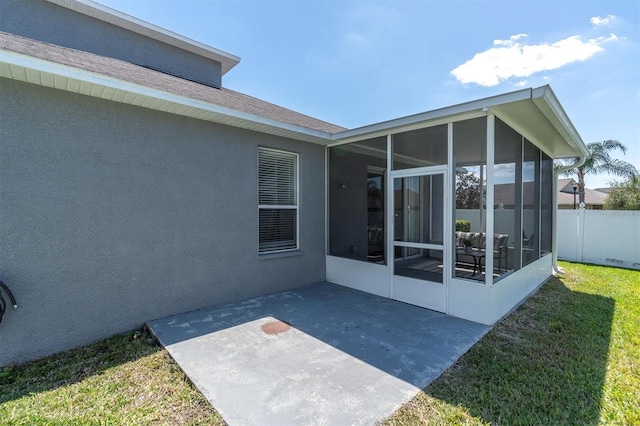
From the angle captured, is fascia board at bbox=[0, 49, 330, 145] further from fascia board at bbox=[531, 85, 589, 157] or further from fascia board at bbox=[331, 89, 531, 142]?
fascia board at bbox=[531, 85, 589, 157]

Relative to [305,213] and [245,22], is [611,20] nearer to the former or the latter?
[305,213]

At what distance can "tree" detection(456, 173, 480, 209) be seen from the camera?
479 cm

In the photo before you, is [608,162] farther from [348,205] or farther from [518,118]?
[348,205]

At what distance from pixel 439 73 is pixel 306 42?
13.3 feet

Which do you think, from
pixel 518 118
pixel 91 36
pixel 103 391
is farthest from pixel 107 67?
pixel 518 118

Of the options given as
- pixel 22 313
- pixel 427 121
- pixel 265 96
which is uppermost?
pixel 265 96

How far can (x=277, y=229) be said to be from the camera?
231 inches

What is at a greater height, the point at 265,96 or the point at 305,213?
the point at 265,96

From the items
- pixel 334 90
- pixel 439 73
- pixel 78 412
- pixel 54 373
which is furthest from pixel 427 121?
pixel 334 90

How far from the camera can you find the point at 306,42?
8.45m

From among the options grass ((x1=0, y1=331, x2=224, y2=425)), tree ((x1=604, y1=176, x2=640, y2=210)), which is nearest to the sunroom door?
grass ((x1=0, y1=331, x2=224, y2=425))

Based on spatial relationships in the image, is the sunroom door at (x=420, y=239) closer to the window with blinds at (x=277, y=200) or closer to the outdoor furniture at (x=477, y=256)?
the outdoor furniture at (x=477, y=256)

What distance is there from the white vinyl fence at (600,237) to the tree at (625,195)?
10429 mm

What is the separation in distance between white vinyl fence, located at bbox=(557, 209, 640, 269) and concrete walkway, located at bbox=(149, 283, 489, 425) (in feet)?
26.4
